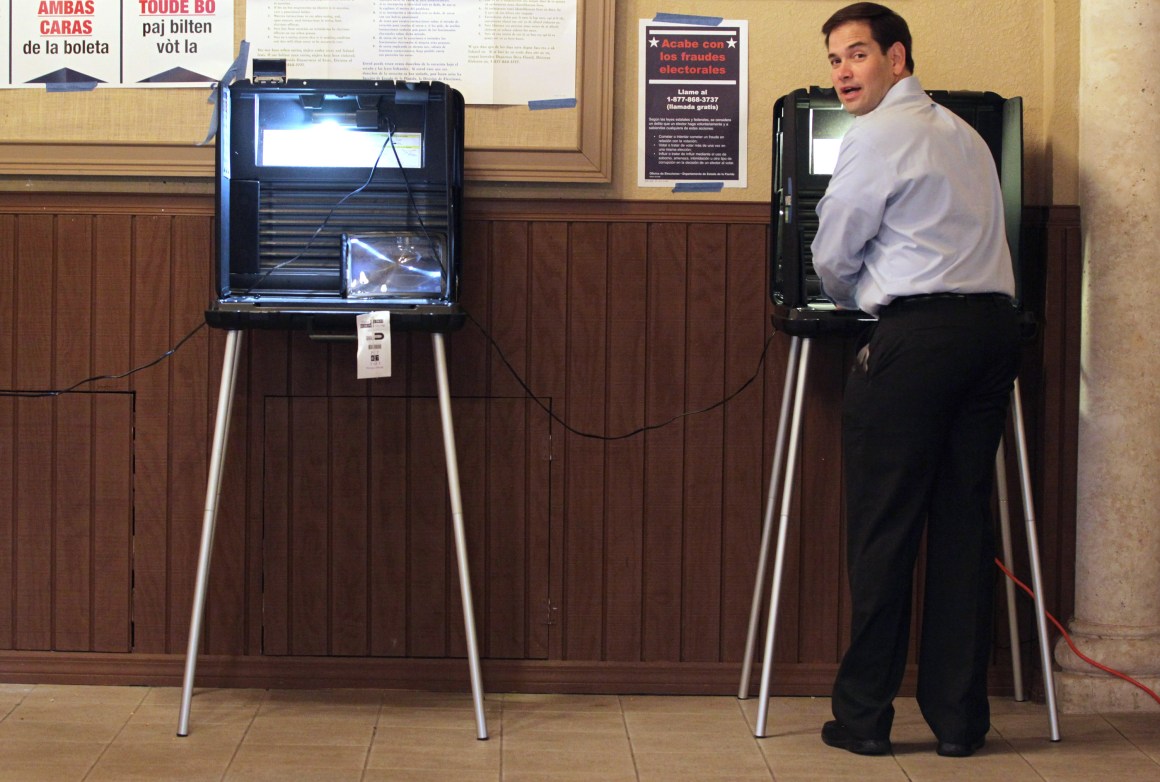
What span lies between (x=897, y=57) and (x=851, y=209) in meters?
0.36

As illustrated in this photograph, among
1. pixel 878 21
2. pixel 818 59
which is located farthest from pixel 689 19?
pixel 878 21

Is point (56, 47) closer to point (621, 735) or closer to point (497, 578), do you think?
point (497, 578)

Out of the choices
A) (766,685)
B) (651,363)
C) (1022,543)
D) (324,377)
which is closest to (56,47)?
(324,377)

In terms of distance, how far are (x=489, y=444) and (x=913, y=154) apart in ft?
3.88

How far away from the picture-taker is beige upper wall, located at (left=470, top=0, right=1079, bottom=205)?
3006 millimetres

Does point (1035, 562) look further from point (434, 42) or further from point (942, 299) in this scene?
point (434, 42)

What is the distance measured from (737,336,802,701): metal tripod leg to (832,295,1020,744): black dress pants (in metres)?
0.23

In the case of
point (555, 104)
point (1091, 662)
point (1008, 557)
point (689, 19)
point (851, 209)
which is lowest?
point (1091, 662)

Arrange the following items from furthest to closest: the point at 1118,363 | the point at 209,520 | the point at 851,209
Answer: the point at 1118,363 < the point at 209,520 < the point at 851,209

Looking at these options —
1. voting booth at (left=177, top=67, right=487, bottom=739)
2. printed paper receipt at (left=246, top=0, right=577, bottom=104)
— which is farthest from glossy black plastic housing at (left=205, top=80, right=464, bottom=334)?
printed paper receipt at (left=246, top=0, right=577, bottom=104)

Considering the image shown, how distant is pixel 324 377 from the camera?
304cm

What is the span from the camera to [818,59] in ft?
9.89

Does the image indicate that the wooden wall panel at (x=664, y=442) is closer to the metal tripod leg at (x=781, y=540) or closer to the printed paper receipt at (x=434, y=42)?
the metal tripod leg at (x=781, y=540)

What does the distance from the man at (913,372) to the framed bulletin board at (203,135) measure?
61cm
